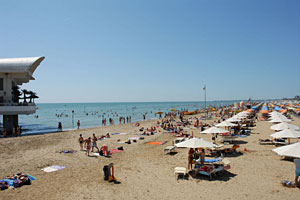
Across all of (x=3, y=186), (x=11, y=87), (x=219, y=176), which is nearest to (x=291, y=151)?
(x=219, y=176)

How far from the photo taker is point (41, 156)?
43.0 ft

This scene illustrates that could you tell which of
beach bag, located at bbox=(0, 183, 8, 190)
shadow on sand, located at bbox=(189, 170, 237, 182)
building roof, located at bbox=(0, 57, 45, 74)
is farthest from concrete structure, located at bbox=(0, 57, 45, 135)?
shadow on sand, located at bbox=(189, 170, 237, 182)

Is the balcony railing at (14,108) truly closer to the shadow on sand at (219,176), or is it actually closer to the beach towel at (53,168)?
the beach towel at (53,168)

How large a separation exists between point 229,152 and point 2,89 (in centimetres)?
2745

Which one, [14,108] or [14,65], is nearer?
[14,65]

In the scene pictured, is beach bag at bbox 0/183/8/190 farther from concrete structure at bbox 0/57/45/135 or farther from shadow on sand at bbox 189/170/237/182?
concrete structure at bbox 0/57/45/135

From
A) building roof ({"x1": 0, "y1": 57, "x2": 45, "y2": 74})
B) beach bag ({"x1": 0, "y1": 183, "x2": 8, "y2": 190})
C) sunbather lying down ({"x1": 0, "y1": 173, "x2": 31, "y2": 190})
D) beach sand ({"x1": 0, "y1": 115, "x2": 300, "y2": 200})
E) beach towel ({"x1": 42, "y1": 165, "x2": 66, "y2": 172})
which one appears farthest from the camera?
building roof ({"x1": 0, "y1": 57, "x2": 45, "y2": 74})

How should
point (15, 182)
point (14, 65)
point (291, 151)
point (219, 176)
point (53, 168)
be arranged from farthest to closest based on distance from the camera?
point (14, 65) < point (53, 168) < point (219, 176) < point (15, 182) < point (291, 151)

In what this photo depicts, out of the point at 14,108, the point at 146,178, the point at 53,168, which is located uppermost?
the point at 14,108

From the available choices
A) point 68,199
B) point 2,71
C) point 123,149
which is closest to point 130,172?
point 68,199

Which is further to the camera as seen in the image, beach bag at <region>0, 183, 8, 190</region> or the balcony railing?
the balcony railing

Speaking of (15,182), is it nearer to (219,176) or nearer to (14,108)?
(219,176)

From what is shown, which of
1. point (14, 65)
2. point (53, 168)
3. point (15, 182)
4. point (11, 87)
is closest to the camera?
point (15, 182)

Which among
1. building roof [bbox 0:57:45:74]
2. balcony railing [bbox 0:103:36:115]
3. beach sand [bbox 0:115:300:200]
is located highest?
building roof [bbox 0:57:45:74]
